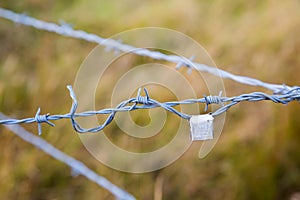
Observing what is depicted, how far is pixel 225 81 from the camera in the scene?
1.88m

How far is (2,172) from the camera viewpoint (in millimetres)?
1567

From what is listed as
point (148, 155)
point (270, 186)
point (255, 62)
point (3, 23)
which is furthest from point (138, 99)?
point (3, 23)

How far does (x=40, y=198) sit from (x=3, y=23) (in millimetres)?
922

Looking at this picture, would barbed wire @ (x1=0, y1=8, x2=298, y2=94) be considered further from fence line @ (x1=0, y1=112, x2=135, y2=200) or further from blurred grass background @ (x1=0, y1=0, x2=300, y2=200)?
fence line @ (x1=0, y1=112, x2=135, y2=200)

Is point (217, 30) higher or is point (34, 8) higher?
point (34, 8)

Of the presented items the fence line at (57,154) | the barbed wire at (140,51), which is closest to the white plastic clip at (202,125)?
the barbed wire at (140,51)

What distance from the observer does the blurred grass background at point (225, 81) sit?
1.65 meters

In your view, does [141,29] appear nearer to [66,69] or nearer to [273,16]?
[66,69]

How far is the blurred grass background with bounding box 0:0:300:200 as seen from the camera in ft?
5.40

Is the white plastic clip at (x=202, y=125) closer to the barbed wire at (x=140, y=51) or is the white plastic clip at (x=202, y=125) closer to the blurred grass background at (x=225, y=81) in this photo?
the barbed wire at (x=140, y=51)

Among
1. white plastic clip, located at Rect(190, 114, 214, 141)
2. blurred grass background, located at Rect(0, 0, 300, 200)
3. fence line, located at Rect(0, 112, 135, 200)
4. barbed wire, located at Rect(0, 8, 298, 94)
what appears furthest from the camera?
blurred grass background, located at Rect(0, 0, 300, 200)

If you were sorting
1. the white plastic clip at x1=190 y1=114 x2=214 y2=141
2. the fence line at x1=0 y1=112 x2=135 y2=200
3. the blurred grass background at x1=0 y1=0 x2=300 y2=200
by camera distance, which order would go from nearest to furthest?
1. the white plastic clip at x1=190 y1=114 x2=214 y2=141
2. the fence line at x1=0 y1=112 x2=135 y2=200
3. the blurred grass background at x1=0 y1=0 x2=300 y2=200

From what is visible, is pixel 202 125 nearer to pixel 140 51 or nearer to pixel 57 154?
pixel 140 51

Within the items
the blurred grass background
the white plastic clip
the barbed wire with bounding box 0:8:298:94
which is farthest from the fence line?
the white plastic clip
